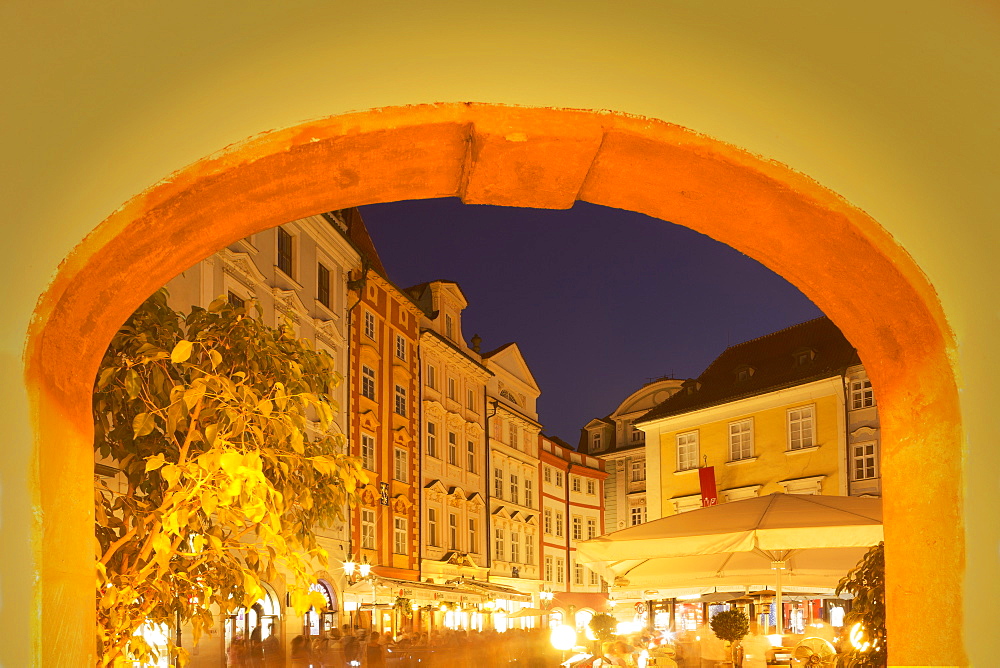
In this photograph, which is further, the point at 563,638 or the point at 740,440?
the point at 740,440

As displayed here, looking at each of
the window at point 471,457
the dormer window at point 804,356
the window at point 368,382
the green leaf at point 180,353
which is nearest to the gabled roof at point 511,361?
the window at point 471,457

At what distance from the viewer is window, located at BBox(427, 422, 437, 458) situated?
32.8m

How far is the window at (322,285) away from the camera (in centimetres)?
2486

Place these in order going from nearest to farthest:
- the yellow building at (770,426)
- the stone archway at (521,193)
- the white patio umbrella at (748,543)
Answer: the stone archway at (521,193), the white patio umbrella at (748,543), the yellow building at (770,426)

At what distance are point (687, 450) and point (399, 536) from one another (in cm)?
906

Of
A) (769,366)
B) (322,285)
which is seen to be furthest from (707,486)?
(322,285)

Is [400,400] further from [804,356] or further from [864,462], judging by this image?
[864,462]

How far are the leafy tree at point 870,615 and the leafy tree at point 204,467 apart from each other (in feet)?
9.88

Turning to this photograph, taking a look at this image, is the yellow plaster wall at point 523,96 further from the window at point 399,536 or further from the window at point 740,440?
the window at point 740,440

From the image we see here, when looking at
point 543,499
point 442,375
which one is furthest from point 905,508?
point 543,499

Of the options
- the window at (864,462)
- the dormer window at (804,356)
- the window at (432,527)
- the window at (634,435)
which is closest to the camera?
the window at (864,462)

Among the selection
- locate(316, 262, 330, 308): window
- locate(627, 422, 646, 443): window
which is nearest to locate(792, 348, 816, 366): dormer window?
locate(316, 262, 330, 308): window

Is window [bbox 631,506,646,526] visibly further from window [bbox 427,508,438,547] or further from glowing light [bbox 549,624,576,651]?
glowing light [bbox 549,624,576,651]

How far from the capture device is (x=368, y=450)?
2786 centimetres
